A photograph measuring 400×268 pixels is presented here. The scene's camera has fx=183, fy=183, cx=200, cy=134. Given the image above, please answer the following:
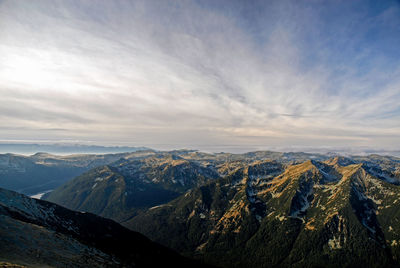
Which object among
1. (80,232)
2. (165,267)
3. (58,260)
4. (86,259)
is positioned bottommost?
(165,267)

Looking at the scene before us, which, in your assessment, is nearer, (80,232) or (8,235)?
(8,235)

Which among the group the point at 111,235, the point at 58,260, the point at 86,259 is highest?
the point at 58,260

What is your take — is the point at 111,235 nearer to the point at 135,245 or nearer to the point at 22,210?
the point at 135,245

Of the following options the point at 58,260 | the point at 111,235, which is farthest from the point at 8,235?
the point at 111,235

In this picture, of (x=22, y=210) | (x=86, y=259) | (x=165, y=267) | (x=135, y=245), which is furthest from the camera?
(x=135, y=245)

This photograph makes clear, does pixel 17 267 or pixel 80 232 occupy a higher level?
pixel 17 267

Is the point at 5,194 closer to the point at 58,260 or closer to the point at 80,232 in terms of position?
the point at 80,232

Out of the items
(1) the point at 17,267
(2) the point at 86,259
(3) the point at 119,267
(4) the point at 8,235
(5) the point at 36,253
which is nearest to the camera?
(1) the point at 17,267

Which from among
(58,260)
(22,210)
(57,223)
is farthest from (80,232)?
(58,260)

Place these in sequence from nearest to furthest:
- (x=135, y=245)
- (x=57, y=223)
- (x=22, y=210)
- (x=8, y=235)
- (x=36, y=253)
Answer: (x=36, y=253)
(x=8, y=235)
(x=22, y=210)
(x=57, y=223)
(x=135, y=245)
